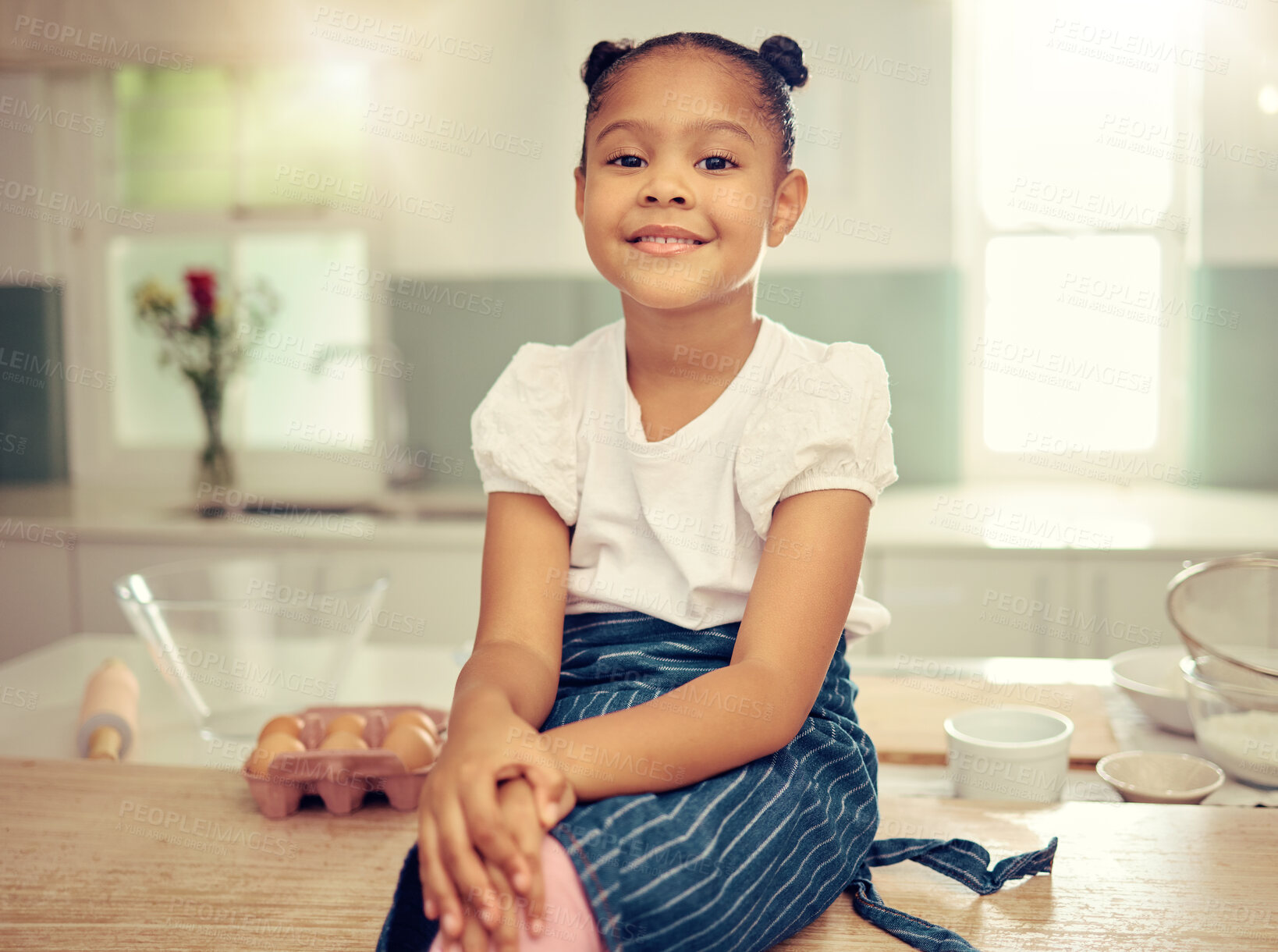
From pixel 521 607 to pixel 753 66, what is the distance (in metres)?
0.43

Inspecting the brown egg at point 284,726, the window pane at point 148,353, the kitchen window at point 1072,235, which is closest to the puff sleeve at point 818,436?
the brown egg at point 284,726

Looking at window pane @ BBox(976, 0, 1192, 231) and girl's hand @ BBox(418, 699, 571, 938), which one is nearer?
girl's hand @ BBox(418, 699, 571, 938)

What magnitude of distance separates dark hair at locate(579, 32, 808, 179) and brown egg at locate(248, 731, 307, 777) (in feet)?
1.73

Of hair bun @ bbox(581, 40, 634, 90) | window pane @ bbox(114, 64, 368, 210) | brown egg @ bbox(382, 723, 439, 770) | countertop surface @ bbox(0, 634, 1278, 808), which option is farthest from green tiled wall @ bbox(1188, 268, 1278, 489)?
brown egg @ bbox(382, 723, 439, 770)

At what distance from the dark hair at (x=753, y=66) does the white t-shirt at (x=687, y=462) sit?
166mm

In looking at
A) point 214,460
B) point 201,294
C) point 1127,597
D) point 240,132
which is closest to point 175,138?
point 240,132

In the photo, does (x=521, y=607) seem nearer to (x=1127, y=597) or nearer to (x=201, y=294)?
(x=1127, y=597)

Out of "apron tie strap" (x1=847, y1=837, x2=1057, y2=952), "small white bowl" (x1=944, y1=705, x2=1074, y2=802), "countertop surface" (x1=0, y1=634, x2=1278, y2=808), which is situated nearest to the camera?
"apron tie strap" (x1=847, y1=837, x2=1057, y2=952)

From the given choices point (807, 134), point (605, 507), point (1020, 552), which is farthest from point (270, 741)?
point (807, 134)

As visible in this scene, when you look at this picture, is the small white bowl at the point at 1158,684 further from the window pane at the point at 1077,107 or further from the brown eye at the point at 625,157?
the window pane at the point at 1077,107

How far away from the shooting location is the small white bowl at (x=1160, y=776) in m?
0.90

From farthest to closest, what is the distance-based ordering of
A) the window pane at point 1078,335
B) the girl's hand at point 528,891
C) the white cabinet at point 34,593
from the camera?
the window pane at point 1078,335 < the white cabinet at point 34,593 < the girl's hand at point 528,891

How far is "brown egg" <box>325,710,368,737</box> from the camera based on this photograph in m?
0.93

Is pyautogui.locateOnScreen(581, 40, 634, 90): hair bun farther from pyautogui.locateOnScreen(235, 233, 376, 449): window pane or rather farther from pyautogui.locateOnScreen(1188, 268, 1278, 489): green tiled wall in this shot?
pyautogui.locateOnScreen(1188, 268, 1278, 489): green tiled wall
